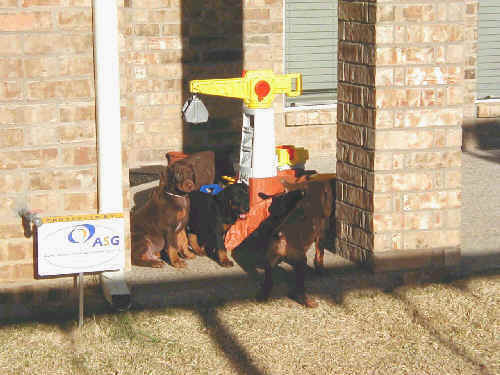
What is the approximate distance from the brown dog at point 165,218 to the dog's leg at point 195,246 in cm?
24

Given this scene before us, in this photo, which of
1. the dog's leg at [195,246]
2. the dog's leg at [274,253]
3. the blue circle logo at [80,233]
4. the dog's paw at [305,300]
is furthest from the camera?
the dog's leg at [195,246]

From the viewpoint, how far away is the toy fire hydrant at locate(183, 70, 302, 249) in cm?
941

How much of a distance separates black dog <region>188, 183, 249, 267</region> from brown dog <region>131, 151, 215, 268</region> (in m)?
0.21

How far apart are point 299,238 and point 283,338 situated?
2.79 feet

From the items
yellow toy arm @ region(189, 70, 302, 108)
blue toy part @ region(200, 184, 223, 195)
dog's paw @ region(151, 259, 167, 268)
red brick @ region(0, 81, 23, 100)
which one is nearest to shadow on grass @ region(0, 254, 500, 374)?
dog's paw @ region(151, 259, 167, 268)

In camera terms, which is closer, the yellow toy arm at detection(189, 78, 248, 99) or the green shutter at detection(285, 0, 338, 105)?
the yellow toy arm at detection(189, 78, 248, 99)

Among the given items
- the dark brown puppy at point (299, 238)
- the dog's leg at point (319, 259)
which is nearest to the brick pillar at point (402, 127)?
the dog's leg at point (319, 259)

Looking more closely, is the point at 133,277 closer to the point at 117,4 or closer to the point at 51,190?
the point at 51,190

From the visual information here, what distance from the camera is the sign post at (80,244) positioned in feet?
23.9

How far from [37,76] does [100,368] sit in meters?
2.18

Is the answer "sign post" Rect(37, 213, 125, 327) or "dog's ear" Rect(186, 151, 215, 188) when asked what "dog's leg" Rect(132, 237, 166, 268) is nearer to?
"dog's ear" Rect(186, 151, 215, 188)

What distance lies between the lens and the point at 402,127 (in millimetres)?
8469

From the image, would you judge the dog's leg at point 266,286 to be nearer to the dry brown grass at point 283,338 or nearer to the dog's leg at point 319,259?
the dry brown grass at point 283,338

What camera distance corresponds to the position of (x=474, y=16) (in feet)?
44.5
